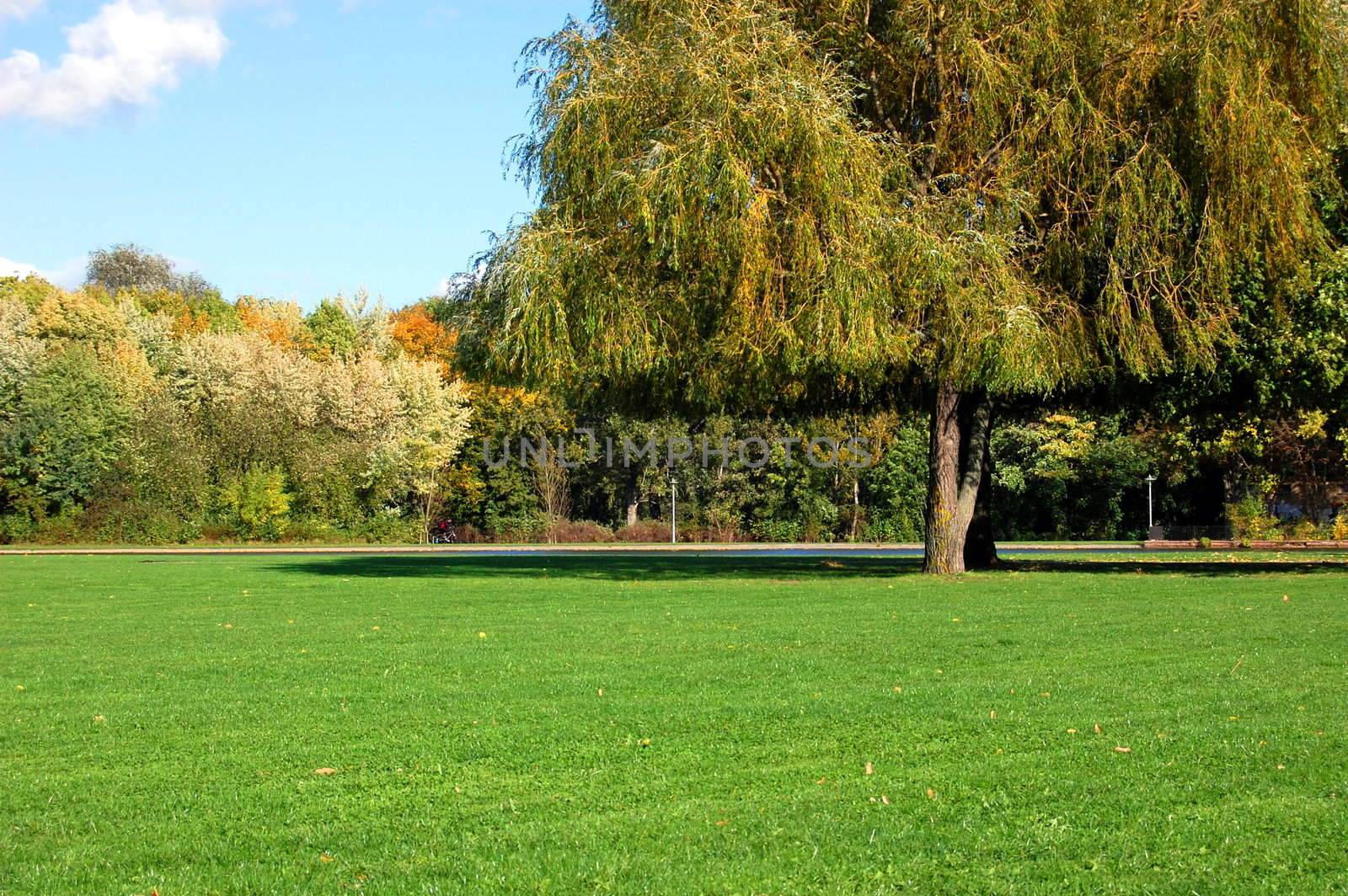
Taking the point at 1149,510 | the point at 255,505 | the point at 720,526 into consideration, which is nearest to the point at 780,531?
the point at 720,526

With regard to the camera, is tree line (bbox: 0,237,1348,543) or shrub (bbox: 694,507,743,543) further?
shrub (bbox: 694,507,743,543)

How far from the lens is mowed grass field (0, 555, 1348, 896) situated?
18.1 feet

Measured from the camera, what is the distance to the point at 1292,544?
45562mm

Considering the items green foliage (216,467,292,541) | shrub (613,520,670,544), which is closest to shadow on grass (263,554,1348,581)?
green foliage (216,467,292,541)

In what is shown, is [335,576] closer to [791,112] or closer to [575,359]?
[575,359]

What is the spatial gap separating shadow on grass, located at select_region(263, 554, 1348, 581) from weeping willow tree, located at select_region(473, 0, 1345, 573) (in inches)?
230

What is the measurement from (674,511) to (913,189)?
1474 inches

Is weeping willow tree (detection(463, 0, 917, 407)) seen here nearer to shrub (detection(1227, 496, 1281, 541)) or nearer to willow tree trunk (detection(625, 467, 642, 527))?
shrub (detection(1227, 496, 1281, 541))

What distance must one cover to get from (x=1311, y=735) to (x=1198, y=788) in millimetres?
1805

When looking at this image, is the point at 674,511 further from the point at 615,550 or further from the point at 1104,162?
the point at 1104,162

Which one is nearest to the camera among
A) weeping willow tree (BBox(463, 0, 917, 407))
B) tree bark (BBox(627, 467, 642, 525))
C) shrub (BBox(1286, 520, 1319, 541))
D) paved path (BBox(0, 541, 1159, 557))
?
weeping willow tree (BBox(463, 0, 917, 407))

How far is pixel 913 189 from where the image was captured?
24453 mm

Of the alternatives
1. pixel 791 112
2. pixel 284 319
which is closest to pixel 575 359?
pixel 791 112

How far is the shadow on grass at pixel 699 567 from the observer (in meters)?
28.6
